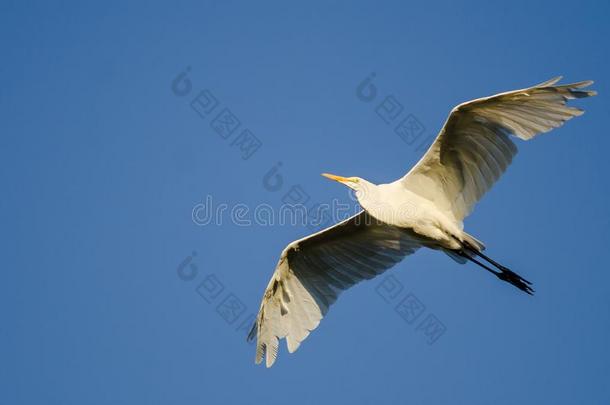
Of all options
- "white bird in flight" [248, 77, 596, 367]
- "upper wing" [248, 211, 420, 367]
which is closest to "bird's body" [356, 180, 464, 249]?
"white bird in flight" [248, 77, 596, 367]

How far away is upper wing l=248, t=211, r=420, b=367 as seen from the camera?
1317cm

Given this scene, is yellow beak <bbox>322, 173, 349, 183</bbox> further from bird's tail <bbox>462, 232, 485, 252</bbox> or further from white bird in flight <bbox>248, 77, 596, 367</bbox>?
bird's tail <bbox>462, 232, 485, 252</bbox>

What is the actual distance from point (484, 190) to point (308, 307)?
365cm

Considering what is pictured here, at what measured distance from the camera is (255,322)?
1328 cm

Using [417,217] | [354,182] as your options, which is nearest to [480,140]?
[417,217]

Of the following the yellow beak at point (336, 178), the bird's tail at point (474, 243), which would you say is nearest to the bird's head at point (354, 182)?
the yellow beak at point (336, 178)

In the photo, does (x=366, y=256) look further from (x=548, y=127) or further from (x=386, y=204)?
(x=548, y=127)

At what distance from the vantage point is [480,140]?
1182 centimetres

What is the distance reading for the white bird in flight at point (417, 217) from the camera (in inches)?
444

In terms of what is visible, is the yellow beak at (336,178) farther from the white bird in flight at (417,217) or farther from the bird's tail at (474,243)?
the bird's tail at (474,243)

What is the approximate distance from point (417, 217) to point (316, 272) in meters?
2.33

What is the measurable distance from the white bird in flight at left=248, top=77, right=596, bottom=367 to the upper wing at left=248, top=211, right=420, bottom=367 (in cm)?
2

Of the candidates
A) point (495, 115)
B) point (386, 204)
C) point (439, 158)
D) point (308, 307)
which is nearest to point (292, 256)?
point (308, 307)

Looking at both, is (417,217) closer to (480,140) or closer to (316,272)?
(480,140)
